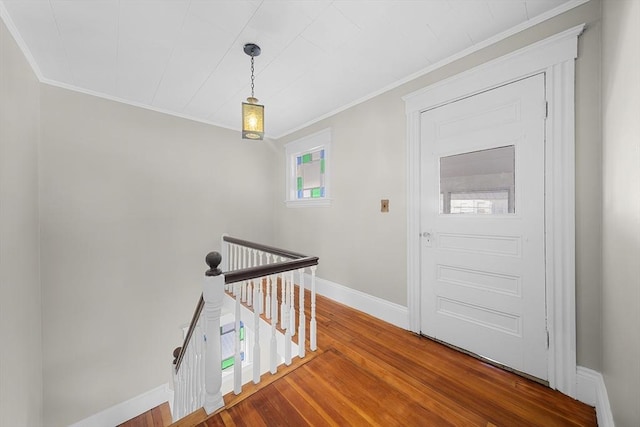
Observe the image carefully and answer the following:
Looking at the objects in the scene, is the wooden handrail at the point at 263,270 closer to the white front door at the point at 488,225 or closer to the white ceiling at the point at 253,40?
the white front door at the point at 488,225

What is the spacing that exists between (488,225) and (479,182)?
0.36m

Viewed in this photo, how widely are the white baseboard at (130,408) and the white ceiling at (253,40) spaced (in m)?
3.72

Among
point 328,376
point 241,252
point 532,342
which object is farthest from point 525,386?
point 241,252

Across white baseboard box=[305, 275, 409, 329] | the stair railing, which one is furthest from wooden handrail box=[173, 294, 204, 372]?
white baseboard box=[305, 275, 409, 329]

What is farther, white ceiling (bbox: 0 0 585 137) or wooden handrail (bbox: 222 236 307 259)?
wooden handrail (bbox: 222 236 307 259)

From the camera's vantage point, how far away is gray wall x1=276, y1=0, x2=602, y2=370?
145cm

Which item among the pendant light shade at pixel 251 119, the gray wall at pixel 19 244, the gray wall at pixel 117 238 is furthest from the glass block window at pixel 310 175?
the gray wall at pixel 19 244

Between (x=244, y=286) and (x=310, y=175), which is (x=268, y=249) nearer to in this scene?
(x=244, y=286)

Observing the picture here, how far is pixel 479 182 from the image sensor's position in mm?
1929

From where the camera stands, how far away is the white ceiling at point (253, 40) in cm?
157

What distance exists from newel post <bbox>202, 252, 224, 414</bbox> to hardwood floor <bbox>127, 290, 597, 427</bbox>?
107 millimetres

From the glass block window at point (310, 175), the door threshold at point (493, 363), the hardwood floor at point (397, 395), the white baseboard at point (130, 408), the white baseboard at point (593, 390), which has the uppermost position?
the glass block window at point (310, 175)

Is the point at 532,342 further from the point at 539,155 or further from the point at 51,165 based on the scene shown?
the point at 51,165

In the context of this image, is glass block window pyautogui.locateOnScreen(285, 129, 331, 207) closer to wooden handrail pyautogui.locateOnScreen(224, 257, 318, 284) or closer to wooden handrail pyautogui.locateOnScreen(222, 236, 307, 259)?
wooden handrail pyautogui.locateOnScreen(222, 236, 307, 259)
